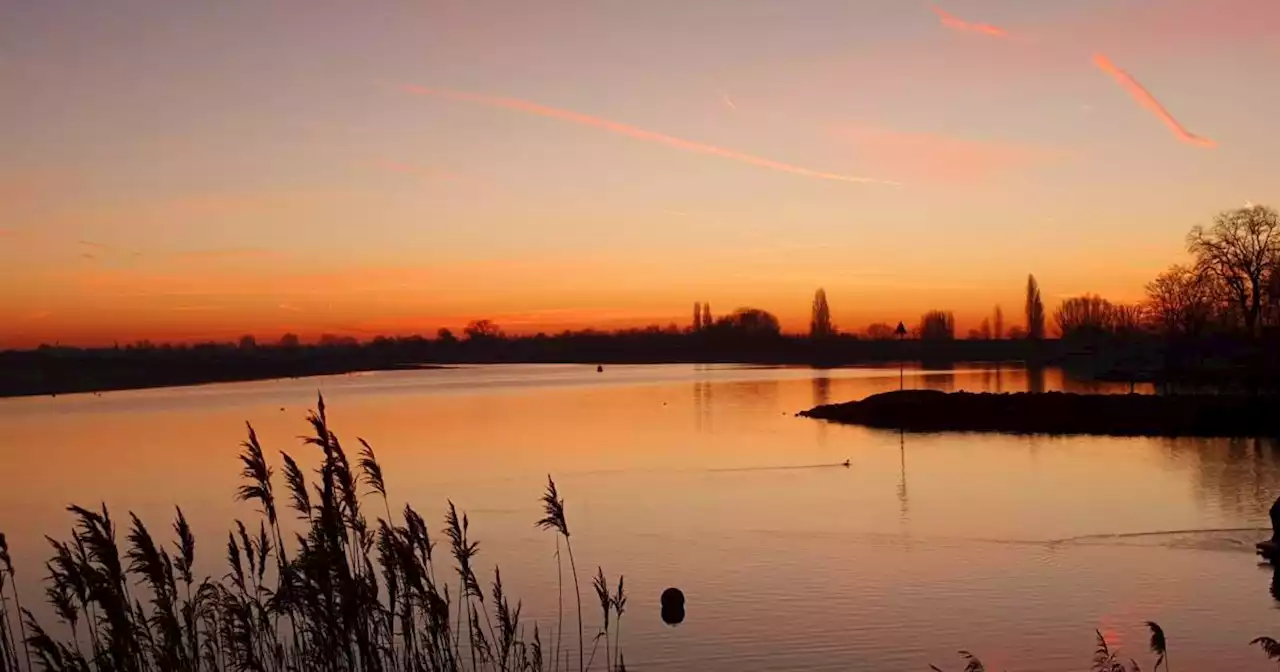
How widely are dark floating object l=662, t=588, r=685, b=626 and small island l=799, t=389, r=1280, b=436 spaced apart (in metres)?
35.9

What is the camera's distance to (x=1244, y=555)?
20469mm

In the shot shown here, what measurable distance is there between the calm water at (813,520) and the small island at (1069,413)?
12.8 feet

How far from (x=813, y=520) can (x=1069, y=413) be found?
99.5 ft

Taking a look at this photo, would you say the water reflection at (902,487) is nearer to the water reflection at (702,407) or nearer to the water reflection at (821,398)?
the water reflection at (821,398)

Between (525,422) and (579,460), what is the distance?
1847 centimetres

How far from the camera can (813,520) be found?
2581cm

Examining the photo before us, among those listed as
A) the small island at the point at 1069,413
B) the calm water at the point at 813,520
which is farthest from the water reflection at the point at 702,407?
the small island at the point at 1069,413

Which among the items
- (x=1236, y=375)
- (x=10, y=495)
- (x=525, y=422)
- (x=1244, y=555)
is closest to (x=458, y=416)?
(x=525, y=422)

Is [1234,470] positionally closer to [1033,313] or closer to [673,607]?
[673,607]

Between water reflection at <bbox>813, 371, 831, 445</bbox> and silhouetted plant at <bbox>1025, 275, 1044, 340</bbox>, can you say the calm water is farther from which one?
silhouetted plant at <bbox>1025, 275, 1044, 340</bbox>

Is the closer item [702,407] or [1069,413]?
[1069,413]

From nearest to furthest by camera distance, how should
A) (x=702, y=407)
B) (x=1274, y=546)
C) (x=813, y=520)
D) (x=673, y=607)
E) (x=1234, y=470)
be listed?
(x=673, y=607) → (x=1274, y=546) → (x=813, y=520) → (x=1234, y=470) → (x=702, y=407)

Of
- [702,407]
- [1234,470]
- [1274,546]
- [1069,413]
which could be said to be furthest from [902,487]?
[702,407]

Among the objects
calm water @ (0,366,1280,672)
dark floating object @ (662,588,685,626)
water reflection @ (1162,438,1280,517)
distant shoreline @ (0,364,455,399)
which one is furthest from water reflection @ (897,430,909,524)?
distant shoreline @ (0,364,455,399)
